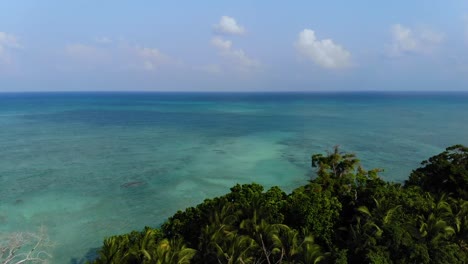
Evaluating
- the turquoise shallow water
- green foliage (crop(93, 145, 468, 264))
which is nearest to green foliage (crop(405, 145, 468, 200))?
green foliage (crop(93, 145, 468, 264))

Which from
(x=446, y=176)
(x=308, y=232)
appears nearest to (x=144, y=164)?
(x=308, y=232)

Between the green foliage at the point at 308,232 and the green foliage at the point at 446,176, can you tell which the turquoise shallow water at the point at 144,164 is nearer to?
the green foliage at the point at 308,232

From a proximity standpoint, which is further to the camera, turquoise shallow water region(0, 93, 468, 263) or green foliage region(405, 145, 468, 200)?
turquoise shallow water region(0, 93, 468, 263)

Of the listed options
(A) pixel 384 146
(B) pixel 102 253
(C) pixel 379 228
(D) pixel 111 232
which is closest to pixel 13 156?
(D) pixel 111 232

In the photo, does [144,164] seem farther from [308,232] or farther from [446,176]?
A: [446,176]

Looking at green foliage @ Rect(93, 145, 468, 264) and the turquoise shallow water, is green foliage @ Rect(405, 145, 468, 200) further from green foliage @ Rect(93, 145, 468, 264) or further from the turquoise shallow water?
the turquoise shallow water

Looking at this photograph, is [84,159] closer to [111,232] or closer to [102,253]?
[111,232]

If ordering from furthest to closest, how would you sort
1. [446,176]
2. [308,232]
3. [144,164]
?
[144,164] < [446,176] < [308,232]

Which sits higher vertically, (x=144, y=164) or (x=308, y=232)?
(x=308, y=232)

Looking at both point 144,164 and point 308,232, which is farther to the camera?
point 144,164
